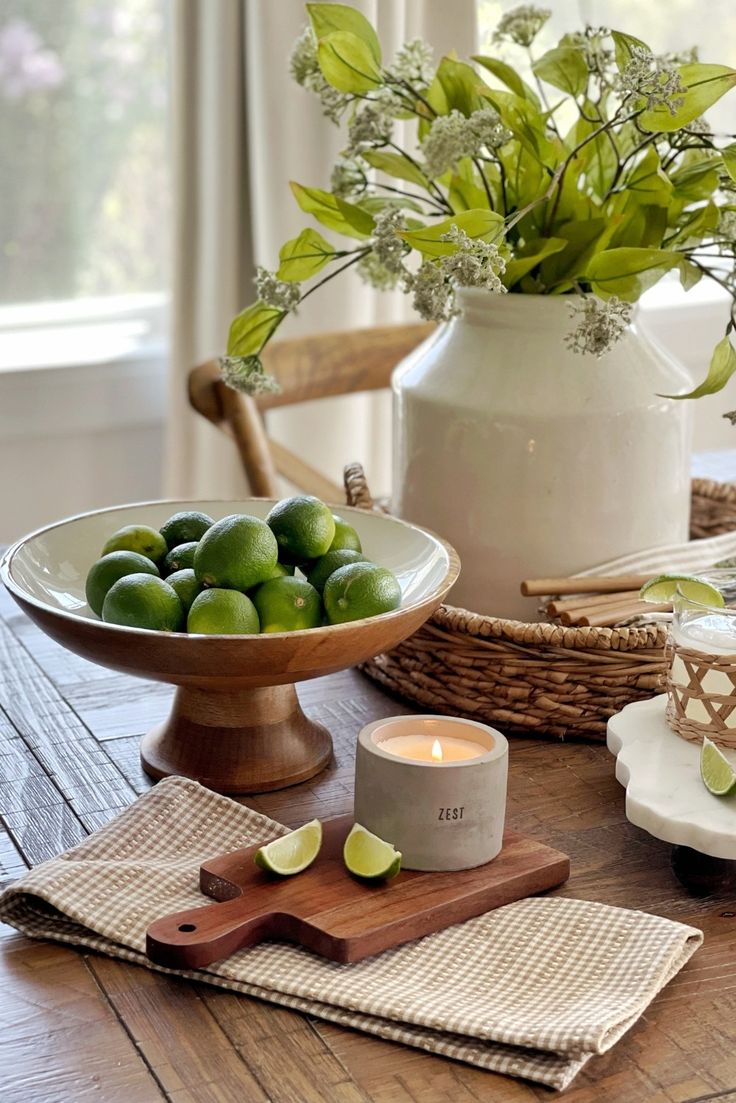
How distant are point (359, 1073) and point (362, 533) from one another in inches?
19.6

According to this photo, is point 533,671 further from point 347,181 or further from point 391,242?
point 347,181

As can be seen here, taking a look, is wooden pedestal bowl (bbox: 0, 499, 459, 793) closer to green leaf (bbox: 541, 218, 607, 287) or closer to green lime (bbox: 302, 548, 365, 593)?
green lime (bbox: 302, 548, 365, 593)

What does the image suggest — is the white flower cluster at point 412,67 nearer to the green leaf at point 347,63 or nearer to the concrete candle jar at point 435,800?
the green leaf at point 347,63

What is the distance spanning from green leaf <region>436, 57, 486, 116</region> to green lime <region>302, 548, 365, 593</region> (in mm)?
390

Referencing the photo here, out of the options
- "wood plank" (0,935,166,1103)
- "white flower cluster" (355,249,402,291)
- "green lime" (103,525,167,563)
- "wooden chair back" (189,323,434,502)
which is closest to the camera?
"wood plank" (0,935,166,1103)

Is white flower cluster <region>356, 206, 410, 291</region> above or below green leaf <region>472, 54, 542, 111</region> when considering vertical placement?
below

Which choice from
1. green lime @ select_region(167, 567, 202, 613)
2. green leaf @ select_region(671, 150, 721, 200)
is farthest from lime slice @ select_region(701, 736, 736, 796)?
green leaf @ select_region(671, 150, 721, 200)

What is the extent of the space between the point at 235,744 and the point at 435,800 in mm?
211

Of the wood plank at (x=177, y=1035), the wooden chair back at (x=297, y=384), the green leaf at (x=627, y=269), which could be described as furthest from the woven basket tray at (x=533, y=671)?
the wooden chair back at (x=297, y=384)

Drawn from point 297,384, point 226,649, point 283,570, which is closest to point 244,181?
point 297,384

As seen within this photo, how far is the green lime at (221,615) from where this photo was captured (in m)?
0.84

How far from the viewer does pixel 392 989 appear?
0.69 meters

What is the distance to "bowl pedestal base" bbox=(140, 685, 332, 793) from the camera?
915 mm

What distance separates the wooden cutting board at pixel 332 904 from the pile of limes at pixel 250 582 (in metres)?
0.15
